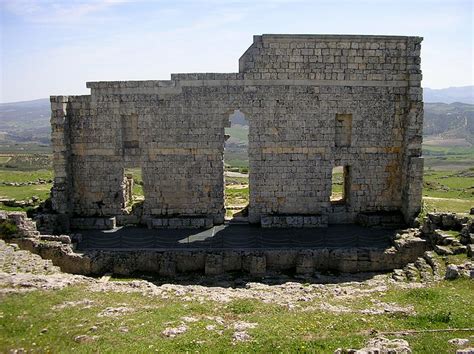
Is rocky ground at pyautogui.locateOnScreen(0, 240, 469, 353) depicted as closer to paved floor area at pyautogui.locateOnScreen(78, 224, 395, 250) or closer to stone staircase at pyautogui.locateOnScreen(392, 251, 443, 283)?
stone staircase at pyautogui.locateOnScreen(392, 251, 443, 283)

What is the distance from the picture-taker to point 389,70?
22.2 metres

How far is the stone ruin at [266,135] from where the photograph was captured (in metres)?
21.9

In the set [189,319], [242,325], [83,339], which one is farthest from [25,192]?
[242,325]

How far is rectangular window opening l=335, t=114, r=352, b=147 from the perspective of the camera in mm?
22719

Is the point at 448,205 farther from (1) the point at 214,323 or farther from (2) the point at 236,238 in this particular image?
(1) the point at 214,323

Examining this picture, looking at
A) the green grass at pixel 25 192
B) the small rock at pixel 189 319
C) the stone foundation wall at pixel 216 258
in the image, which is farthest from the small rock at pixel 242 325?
the green grass at pixel 25 192

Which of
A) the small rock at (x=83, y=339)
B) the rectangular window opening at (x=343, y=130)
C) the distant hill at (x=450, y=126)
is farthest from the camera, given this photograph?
the distant hill at (x=450, y=126)

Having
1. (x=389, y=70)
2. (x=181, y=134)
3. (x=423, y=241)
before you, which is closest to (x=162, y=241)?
(x=181, y=134)

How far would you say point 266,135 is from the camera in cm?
2212

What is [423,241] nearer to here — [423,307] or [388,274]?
[388,274]

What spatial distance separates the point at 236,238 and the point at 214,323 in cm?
859

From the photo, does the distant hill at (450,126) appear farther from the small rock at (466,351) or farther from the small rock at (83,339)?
the small rock at (83,339)

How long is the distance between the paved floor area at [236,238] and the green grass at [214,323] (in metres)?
5.48

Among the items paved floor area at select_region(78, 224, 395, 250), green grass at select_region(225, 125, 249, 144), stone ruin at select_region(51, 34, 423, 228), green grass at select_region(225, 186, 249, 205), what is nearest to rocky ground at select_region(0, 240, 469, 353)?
paved floor area at select_region(78, 224, 395, 250)
